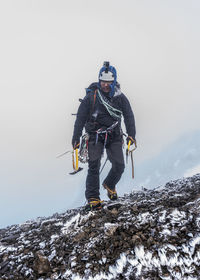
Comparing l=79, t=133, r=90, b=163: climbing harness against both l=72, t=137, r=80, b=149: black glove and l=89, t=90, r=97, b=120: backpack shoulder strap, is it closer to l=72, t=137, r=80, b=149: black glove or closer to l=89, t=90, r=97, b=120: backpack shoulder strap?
l=72, t=137, r=80, b=149: black glove

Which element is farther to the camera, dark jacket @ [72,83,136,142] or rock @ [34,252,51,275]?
dark jacket @ [72,83,136,142]

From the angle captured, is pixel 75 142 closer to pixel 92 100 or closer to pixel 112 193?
pixel 92 100

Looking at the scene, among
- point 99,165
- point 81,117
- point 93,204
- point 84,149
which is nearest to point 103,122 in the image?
point 81,117

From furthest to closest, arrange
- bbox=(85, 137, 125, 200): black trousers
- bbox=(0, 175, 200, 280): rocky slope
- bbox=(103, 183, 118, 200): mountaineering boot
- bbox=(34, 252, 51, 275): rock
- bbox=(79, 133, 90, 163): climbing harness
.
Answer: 1. bbox=(103, 183, 118, 200): mountaineering boot
2. bbox=(79, 133, 90, 163): climbing harness
3. bbox=(85, 137, 125, 200): black trousers
4. bbox=(34, 252, 51, 275): rock
5. bbox=(0, 175, 200, 280): rocky slope

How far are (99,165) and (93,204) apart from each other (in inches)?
53.8

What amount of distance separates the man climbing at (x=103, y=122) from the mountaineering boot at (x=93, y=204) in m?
0.33

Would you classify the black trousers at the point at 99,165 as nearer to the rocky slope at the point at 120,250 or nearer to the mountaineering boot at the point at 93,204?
the mountaineering boot at the point at 93,204

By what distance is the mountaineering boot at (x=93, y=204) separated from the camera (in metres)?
6.13

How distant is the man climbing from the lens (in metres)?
6.90

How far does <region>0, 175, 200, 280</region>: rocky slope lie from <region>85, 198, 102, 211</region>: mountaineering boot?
1.40 meters

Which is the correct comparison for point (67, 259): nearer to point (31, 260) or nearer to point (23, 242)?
point (31, 260)

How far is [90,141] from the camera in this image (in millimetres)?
7008

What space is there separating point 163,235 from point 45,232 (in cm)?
305

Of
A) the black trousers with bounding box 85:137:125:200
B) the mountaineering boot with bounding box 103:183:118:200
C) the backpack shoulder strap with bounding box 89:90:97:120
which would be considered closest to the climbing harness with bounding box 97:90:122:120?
the backpack shoulder strap with bounding box 89:90:97:120
